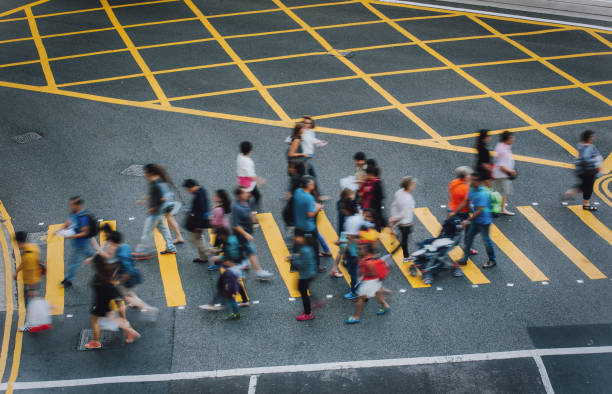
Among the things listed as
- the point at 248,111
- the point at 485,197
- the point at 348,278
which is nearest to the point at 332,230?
the point at 348,278

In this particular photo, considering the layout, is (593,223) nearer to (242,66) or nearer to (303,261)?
(303,261)

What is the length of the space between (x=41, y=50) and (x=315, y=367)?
51.8 ft

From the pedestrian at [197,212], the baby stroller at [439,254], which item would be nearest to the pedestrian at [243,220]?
the pedestrian at [197,212]

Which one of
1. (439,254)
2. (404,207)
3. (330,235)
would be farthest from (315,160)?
(439,254)

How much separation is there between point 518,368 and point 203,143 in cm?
879

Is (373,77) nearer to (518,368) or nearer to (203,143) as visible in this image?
(203,143)

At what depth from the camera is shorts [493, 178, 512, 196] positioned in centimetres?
1175

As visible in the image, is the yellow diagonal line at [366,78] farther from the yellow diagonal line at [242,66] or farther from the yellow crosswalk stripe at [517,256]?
the yellow crosswalk stripe at [517,256]

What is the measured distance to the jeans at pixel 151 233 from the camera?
10586 millimetres

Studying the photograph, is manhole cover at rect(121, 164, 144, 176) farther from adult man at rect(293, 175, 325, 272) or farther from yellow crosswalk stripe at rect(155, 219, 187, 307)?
adult man at rect(293, 175, 325, 272)

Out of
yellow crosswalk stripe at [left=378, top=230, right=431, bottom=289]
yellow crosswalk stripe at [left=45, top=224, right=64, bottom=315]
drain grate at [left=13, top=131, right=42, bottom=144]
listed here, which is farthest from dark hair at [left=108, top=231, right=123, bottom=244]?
drain grate at [left=13, top=131, right=42, bottom=144]

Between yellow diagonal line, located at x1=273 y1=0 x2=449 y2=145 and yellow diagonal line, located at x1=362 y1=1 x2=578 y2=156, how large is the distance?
8.29ft

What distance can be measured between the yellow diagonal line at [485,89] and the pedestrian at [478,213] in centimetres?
523

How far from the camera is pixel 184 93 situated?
56.2 feet
